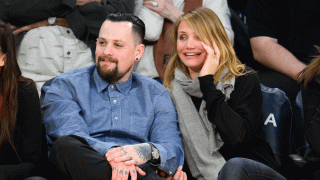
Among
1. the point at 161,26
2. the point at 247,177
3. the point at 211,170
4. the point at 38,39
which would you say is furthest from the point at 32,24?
the point at 247,177

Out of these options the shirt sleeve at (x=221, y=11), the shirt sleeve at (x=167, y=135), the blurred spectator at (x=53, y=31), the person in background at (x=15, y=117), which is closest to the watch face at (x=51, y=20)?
the blurred spectator at (x=53, y=31)

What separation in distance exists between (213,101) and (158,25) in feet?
3.63

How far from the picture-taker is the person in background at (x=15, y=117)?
2166 millimetres

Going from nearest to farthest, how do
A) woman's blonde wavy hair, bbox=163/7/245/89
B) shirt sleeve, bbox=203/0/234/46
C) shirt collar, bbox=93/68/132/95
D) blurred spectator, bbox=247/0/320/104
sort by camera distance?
shirt collar, bbox=93/68/132/95
woman's blonde wavy hair, bbox=163/7/245/89
blurred spectator, bbox=247/0/320/104
shirt sleeve, bbox=203/0/234/46

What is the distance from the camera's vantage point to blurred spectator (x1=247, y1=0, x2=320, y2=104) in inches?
128

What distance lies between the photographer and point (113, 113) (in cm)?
246

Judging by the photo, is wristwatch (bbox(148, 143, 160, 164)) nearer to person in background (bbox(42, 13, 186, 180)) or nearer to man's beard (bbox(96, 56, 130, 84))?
person in background (bbox(42, 13, 186, 180))

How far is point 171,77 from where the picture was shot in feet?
9.38

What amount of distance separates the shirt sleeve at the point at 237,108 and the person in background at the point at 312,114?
273mm

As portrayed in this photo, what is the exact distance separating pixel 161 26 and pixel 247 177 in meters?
1.61

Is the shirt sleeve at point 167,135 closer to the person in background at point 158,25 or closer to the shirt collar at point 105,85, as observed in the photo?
the shirt collar at point 105,85

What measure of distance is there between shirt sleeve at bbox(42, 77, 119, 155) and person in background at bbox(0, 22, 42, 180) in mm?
88

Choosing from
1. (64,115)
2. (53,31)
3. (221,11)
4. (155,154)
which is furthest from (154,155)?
(221,11)

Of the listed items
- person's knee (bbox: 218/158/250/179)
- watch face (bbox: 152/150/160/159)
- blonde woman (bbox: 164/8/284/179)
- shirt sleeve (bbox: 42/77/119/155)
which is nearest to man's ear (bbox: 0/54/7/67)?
shirt sleeve (bbox: 42/77/119/155)
